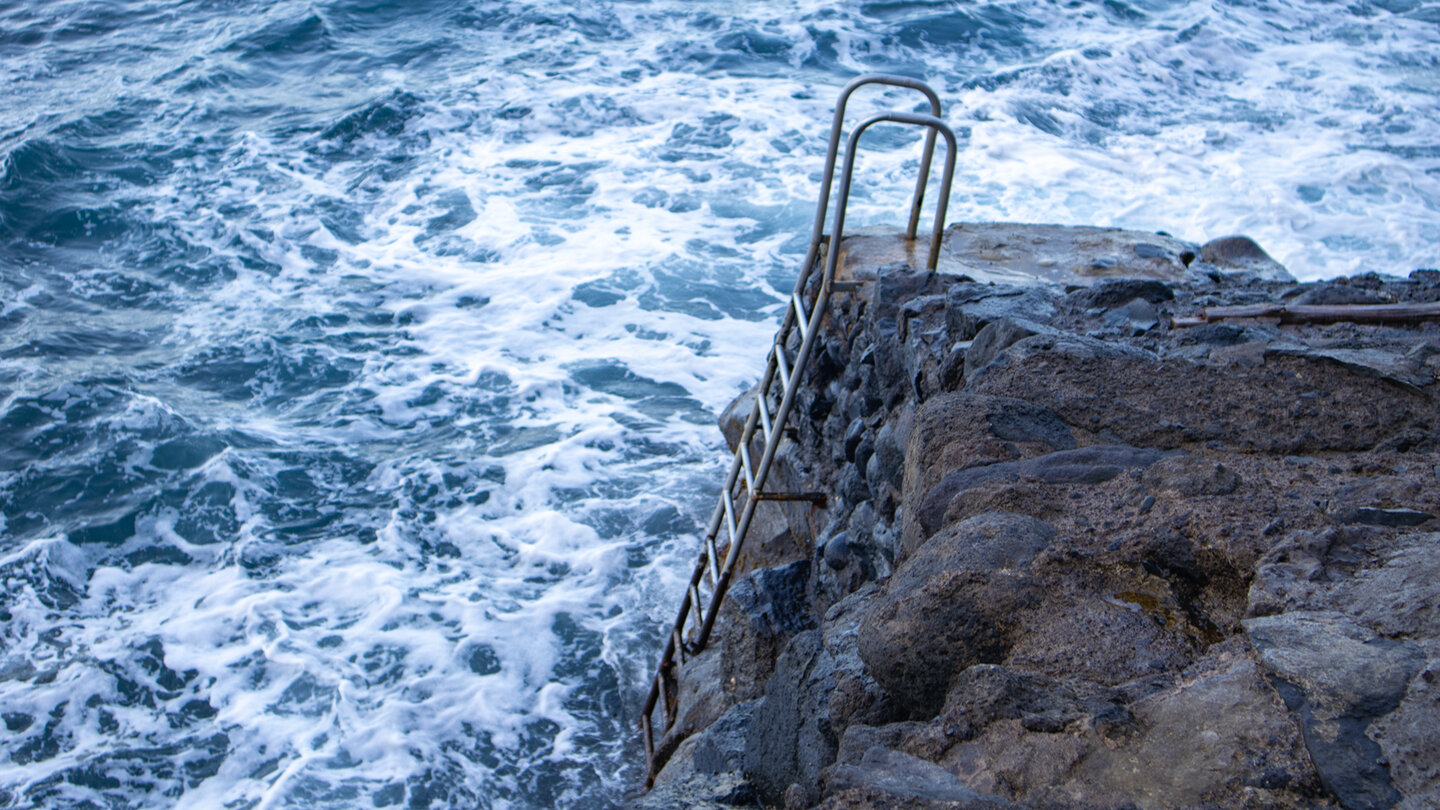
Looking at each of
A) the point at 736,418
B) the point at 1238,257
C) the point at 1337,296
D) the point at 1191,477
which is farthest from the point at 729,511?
the point at 1238,257

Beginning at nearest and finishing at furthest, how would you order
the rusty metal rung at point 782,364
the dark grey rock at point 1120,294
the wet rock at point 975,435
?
the wet rock at point 975,435 < the dark grey rock at point 1120,294 < the rusty metal rung at point 782,364

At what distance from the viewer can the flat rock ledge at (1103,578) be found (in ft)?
5.03

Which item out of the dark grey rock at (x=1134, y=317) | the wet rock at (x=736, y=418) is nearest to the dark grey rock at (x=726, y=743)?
the dark grey rock at (x=1134, y=317)

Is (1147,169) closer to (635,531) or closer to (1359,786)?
(635,531)

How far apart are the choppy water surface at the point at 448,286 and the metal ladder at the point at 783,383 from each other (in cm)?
53

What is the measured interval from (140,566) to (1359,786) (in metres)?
6.21

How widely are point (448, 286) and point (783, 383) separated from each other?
19.5ft

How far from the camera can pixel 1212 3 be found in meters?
15.1

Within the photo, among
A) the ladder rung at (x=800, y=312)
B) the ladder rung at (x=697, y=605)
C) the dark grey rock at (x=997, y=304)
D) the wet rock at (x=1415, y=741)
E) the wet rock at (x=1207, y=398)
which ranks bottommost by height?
the ladder rung at (x=697, y=605)

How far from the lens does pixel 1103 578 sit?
2.06 metres

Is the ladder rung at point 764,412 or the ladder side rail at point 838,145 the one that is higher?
the ladder side rail at point 838,145

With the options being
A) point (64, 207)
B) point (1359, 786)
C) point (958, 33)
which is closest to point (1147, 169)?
point (958, 33)

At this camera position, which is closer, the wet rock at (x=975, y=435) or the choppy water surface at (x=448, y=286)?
the wet rock at (x=975, y=435)

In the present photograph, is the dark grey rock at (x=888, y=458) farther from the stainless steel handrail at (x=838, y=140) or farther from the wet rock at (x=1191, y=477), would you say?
the wet rock at (x=1191, y=477)
